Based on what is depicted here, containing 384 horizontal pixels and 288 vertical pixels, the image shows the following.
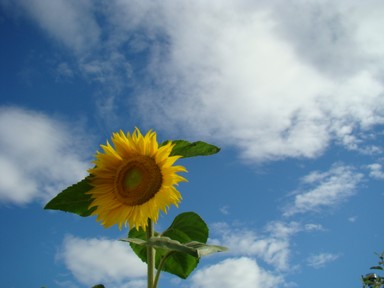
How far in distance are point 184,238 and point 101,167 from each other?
0.67 m

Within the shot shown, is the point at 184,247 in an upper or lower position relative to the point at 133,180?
lower

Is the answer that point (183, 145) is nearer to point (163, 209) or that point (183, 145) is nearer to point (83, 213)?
point (163, 209)

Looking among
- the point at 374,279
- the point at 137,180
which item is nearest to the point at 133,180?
the point at 137,180

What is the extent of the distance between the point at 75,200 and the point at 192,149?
Result: 2.59ft

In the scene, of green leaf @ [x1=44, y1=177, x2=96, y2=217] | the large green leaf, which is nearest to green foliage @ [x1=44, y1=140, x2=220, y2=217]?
green leaf @ [x1=44, y1=177, x2=96, y2=217]

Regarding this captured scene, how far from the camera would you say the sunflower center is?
311cm

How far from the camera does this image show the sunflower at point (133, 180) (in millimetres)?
3068

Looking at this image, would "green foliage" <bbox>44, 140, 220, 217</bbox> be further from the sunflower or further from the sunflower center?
the sunflower center

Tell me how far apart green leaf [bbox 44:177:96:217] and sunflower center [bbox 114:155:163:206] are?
193mm

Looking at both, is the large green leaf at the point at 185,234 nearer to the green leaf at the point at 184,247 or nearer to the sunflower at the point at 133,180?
the sunflower at the point at 133,180

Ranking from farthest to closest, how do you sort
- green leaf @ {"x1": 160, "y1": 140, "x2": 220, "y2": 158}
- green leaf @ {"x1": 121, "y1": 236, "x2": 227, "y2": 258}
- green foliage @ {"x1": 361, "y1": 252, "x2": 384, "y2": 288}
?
green foliage @ {"x1": 361, "y1": 252, "x2": 384, "y2": 288}, green leaf @ {"x1": 160, "y1": 140, "x2": 220, "y2": 158}, green leaf @ {"x1": 121, "y1": 236, "x2": 227, "y2": 258}

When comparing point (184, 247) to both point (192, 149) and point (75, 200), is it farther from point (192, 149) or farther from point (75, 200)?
point (75, 200)

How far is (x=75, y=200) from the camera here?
122 inches

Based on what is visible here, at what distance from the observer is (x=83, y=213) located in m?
3.20
